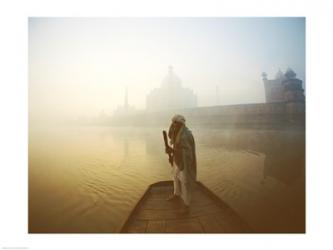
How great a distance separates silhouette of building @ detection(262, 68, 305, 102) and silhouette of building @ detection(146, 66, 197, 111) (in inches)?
59.8

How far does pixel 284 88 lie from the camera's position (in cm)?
355

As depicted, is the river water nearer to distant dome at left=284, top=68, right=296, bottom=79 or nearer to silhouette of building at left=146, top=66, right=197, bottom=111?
silhouette of building at left=146, top=66, right=197, bottom=111

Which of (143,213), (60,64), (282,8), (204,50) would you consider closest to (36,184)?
(143,213)

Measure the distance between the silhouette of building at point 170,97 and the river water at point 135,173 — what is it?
0.64 m

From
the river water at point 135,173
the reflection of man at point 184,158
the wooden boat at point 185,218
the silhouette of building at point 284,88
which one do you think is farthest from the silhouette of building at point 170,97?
the wooden boat at point 185,218

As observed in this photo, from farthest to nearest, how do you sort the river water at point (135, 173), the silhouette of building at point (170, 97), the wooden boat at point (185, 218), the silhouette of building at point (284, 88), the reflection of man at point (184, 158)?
the silhouette of building at point (170, 97) → the silhouette of building at point (284, 88) → the river water at point (135, 173) → the reflection of man at point (184, 158) → the wooden boat at point (185, 218)

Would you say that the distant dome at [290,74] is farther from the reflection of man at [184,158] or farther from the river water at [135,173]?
the reflection of man at [184,158]

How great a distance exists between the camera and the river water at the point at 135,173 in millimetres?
2879

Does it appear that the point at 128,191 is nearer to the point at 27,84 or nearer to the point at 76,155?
the point at 76,155

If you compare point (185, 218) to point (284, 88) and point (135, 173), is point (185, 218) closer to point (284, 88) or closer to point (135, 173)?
point (135, 173)

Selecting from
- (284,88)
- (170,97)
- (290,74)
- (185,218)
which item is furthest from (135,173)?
(290,74)

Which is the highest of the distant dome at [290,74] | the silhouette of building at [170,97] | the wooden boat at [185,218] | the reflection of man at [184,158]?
the distant dome at [290,74]

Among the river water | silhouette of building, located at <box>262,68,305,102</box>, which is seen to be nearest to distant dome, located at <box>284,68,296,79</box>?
silhouette of building, located at <box>262,68,305,102</box>

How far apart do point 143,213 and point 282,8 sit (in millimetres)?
3779
